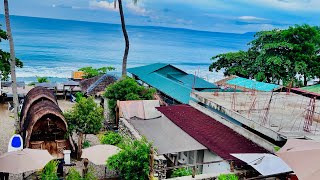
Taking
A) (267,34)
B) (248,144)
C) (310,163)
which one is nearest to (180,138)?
(248,144)

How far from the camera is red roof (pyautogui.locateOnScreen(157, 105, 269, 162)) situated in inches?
482

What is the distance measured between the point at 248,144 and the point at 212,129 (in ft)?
6.98

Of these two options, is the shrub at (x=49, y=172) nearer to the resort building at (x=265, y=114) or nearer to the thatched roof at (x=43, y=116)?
the thatched roof at (x=43, y=116)

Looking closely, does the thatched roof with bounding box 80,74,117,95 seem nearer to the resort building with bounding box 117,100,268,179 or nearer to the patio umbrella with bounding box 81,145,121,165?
the resort building with bounding box 117,100,268,179

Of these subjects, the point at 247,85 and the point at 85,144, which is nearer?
the point at 85,144

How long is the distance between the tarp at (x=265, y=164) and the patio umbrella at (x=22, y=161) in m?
7.07

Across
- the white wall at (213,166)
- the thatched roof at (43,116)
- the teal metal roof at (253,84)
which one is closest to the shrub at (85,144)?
the thatched roof at (43,116)

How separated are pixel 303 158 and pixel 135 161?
5.66 m

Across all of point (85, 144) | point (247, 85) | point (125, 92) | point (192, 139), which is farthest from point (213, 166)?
point (247, 85)

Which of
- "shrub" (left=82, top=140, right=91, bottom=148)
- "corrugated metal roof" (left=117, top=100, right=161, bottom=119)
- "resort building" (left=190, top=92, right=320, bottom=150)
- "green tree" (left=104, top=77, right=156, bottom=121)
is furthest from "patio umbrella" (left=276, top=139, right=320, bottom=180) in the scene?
"green tree" (left=104, top=77, right=156, bottom=121)

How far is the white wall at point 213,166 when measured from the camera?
38.2ft

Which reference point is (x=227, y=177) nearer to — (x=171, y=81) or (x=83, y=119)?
(x=83, y=119)

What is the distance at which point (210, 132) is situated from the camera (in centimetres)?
1420

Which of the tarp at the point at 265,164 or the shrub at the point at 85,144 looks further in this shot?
the shrub at the point at 85,144
